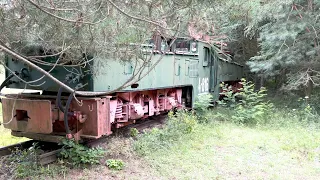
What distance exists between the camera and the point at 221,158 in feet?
20.0

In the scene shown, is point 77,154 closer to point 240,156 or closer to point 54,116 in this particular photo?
point 54,116

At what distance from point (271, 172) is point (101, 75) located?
3.12 metres

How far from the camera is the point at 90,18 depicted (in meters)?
3.81

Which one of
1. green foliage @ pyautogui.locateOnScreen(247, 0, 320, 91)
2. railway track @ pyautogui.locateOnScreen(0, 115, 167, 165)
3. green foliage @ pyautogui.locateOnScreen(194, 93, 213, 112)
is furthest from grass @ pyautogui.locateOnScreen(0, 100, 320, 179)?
green foliage @ pyautogui.locateOnScreen(247, 0, 320, 91)

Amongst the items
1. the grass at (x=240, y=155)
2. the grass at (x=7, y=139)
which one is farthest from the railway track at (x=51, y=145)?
the grass at (x=7, y=139)

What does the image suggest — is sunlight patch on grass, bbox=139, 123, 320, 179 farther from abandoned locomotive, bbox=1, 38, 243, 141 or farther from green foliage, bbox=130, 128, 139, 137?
abandoned locomotive, bbox=1, 38, 243, 141

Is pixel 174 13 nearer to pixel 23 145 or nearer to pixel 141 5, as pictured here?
pixel 141 5

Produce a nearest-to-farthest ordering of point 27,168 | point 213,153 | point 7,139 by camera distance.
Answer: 1. point 27,168
2. point 213,153
3. point 7,139

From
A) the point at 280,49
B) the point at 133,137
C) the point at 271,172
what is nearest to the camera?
the point at 271,172

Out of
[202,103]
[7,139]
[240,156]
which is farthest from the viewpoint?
[202,103]

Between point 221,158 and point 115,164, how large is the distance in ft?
6.10

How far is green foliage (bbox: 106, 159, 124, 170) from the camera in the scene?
558cm

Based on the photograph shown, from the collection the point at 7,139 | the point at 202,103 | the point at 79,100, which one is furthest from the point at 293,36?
the point at 7,139

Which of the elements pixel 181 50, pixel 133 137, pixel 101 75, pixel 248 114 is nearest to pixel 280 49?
pixel 248 114
